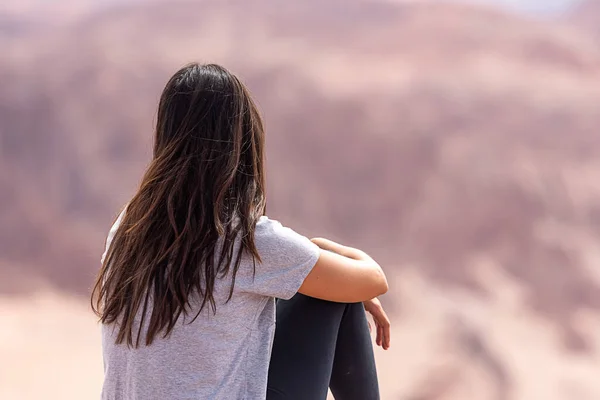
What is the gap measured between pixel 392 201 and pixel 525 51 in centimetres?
290

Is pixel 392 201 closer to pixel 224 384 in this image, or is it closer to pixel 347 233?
pixel 347 233

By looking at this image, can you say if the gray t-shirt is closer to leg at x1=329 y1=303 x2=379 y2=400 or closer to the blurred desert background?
leg at x1=329 y1=303 x2=379 y2=400

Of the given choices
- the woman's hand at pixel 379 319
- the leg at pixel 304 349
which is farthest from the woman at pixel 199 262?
the woman's hand at pixel 379 319

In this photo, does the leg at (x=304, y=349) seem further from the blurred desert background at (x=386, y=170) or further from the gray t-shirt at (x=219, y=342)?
the blurred desert background at (x=386, y=170)

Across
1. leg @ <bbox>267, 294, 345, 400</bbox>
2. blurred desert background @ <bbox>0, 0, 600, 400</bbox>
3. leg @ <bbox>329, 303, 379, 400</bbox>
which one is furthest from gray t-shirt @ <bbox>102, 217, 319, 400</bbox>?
blurred desert background @ <bbox>0, 0, 600, 400</bbox>

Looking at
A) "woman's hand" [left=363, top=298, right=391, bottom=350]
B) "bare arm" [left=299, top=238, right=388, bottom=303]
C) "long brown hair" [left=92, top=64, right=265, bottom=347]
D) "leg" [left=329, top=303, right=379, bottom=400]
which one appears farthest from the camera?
"woman's hand" [left=363, top=298, right=391, bottom=350]

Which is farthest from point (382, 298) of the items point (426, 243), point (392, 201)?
point (392, 201)

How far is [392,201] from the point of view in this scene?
6.04 metres

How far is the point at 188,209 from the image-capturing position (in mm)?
1007

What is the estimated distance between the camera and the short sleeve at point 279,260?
101 cm

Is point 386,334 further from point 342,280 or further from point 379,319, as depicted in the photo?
point 342,280

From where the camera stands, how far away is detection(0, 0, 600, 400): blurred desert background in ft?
15.0

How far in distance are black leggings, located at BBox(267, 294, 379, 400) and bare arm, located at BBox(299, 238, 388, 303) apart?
0.04m

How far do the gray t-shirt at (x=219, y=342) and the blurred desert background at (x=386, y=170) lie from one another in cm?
304
